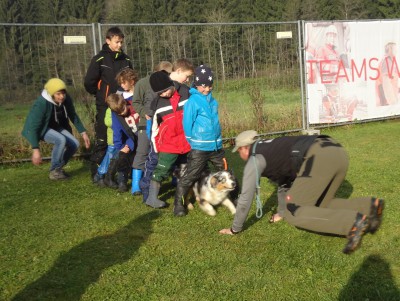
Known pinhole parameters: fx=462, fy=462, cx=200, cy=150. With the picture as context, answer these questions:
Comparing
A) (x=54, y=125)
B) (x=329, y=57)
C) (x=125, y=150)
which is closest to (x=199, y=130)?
(x=125, y=150)

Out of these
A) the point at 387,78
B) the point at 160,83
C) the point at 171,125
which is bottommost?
the point at 171,125

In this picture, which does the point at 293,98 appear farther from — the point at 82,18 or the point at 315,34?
the point at 82,18

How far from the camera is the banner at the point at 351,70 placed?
10.7 meters

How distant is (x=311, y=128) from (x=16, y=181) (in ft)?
21.7

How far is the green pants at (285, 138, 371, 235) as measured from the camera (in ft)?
13.8

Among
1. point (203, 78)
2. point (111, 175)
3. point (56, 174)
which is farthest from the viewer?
point (56, 174)

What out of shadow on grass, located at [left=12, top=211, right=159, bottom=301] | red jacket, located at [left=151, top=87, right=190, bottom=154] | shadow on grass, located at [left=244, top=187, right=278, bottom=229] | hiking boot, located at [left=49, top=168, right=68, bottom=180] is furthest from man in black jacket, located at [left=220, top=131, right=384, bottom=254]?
hiking boot, located at [left=49, top=168, right=68, bottom=180]

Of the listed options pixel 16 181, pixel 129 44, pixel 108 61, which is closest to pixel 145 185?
pixel 108 61

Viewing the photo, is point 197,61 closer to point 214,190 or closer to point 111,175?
point 111,175

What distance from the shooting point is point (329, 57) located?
1077 centimetres

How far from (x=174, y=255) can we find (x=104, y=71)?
3.68 m

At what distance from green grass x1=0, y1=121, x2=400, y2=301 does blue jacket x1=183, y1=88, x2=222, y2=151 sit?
88 centimetres

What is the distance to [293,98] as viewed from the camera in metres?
10.9

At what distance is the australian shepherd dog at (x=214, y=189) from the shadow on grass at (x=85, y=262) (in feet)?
2.20
